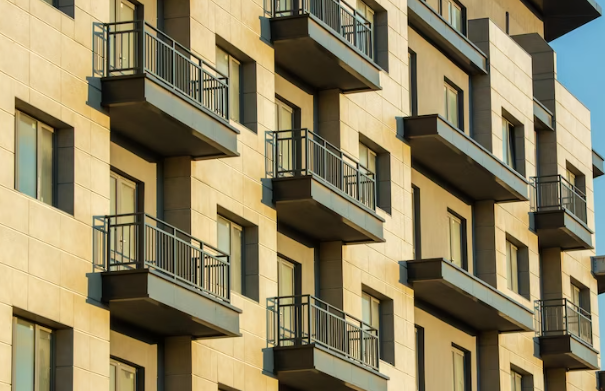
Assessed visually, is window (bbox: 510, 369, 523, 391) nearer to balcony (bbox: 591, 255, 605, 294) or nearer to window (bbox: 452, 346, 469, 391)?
window (bbox: 452, 346, 469, 391)

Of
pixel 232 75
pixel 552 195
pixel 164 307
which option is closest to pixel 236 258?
pixel 232 75

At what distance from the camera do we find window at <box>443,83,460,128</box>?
49562 mm

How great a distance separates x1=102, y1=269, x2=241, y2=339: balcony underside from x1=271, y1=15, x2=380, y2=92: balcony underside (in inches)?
321

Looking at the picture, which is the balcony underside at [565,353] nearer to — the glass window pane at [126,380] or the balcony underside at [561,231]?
the balcony underside at [561,231]

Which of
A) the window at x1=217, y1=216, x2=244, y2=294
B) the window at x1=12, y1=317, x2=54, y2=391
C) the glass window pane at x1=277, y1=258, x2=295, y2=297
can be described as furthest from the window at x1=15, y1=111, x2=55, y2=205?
the glass window pane at x1=277, y1=258, x2=295, y2=297

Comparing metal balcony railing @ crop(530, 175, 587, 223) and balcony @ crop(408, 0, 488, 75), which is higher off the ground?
balcony @ crop(408, 0, 488, 75)

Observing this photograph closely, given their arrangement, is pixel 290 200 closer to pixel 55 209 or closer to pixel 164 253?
pixel 164 253

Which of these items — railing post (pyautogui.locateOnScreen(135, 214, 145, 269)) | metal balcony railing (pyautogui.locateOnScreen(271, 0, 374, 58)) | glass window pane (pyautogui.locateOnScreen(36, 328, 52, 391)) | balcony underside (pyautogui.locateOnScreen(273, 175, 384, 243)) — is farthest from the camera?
metal balcony railing (pyautogui.locateOnScreen(271, 0, 374, 58))

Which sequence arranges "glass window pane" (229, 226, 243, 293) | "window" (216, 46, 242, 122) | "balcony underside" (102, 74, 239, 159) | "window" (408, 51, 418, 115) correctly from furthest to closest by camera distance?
"window" (408, 51, 418, 115) → "window" (216, 46, 242, 122) → "glass window pane" (229, 226, 243, 293) → "balcony underside" (102, 74, 239, 159)

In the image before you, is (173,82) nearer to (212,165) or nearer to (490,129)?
(212,165)

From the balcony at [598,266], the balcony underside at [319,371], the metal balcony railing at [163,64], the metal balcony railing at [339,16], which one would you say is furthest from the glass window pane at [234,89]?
the balcony at [598,266]

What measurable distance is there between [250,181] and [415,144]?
9847 mm

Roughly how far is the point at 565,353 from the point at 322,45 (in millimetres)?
17227

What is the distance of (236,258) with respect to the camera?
3662 centimetres
